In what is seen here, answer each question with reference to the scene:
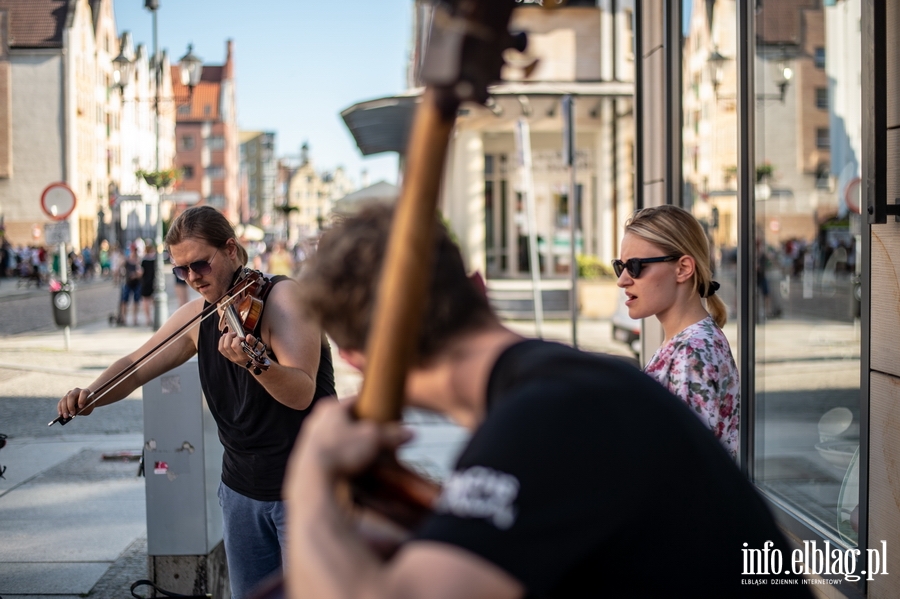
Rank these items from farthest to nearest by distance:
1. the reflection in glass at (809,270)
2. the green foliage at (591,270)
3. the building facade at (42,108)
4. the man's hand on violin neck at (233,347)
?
1. the building facade at (42,108)
2. the green foliage at (591,270)
3. the reflection in glass at (809,270)
4. the man's hand on violin neck at (233,347)

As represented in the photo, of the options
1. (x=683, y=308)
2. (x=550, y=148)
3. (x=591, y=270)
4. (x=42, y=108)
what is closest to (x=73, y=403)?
(x=683, y=308)

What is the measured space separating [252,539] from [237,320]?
2.60 ft

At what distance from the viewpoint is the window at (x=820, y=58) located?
48.1 feet

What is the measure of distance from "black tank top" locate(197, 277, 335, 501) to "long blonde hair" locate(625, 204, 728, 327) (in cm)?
132

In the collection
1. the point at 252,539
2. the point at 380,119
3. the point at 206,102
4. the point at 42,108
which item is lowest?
the point at 252,539

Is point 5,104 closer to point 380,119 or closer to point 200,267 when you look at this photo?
point 380,119

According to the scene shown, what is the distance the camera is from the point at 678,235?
9.56 ft

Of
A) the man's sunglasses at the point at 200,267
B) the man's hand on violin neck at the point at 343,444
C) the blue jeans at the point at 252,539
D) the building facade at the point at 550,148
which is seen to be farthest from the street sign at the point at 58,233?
the man's hand on violin neck at the point at 343,444

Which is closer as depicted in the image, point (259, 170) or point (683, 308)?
point (683, 308)

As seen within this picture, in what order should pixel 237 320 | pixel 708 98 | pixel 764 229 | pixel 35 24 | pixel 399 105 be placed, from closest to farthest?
pixel 237 320, pixel 708 98, pixel 764 229, pixel 399 105, pixel 35 24

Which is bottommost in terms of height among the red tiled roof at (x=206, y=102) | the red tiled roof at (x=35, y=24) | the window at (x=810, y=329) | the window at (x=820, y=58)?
the window at (x=810, y=329)

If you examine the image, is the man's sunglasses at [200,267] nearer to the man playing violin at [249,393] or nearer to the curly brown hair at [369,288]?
the man playing violin at [249,393]

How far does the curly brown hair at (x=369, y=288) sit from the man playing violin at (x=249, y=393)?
1.78 m

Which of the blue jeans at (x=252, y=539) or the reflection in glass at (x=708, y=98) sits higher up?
the reflection in glass at (x=708, y=98)
